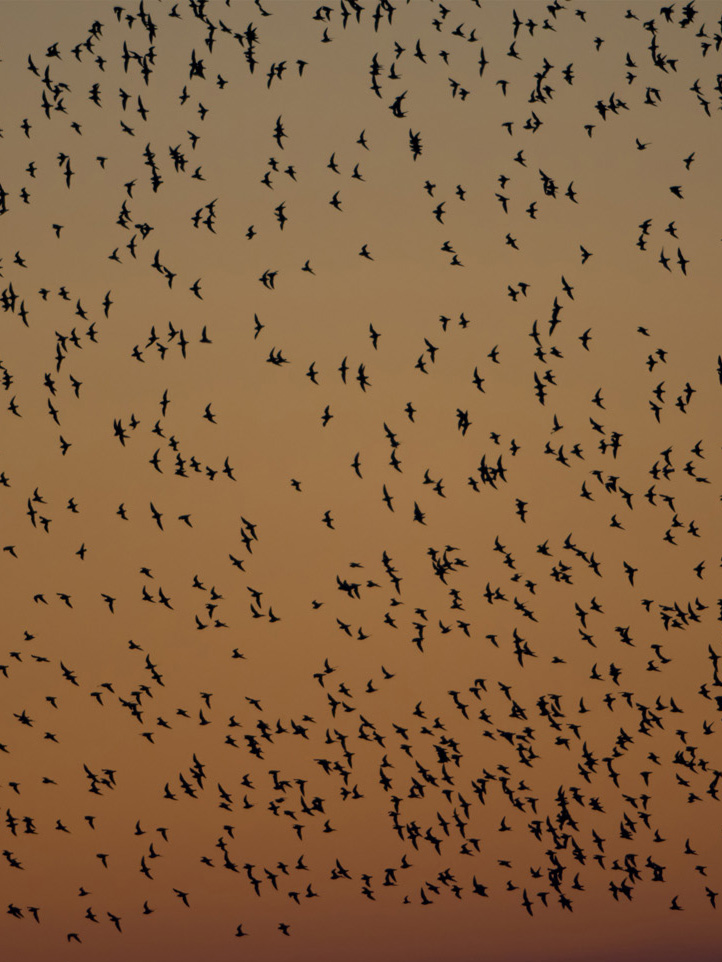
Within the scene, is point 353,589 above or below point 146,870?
above

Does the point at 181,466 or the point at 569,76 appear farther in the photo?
the point at 181,466

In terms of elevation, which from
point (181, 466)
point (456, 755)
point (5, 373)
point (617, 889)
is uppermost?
point (5, 373)

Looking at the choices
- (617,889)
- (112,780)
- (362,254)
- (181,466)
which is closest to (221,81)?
(362,254)

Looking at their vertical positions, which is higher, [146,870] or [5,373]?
[5,373]

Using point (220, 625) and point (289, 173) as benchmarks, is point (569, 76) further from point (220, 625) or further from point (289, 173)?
point (220, 625)

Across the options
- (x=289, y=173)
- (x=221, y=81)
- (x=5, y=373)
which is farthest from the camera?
(x=5, y=373)

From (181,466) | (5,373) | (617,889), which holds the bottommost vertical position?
(617,889)

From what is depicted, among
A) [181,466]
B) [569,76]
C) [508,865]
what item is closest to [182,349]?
[181,466]

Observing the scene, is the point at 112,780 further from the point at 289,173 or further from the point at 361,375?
the point at 289,173

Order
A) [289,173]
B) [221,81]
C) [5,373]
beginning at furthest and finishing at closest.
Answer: [5,373] → [289,173] → [221,81]
